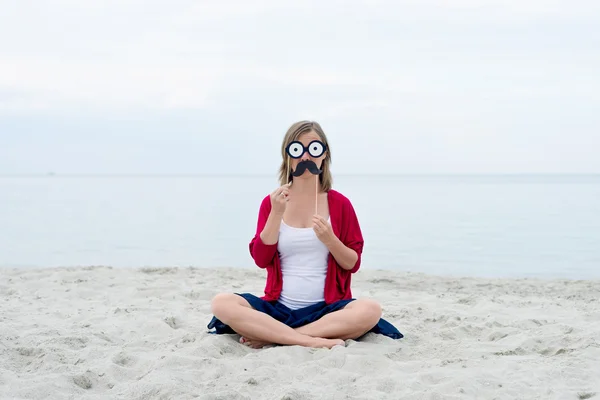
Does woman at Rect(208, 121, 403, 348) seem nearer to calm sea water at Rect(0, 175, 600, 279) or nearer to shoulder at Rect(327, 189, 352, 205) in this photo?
shoulder at Rect(327, 189, 352, 205)

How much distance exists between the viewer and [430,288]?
24.0ft

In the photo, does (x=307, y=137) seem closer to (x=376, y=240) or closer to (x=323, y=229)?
(x=323, y=229)

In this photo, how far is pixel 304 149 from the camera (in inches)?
158

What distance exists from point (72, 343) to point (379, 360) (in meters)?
2.07

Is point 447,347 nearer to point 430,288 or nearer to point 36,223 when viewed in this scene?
point 430,288

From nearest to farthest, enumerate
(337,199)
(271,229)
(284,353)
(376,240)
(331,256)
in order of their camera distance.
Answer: (284,353) → (271,229) → (331,256) → (337,199) → (376,240)

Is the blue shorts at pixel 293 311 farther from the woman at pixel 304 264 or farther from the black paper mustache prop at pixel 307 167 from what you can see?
the black paper mustache prop at pixel 307 167

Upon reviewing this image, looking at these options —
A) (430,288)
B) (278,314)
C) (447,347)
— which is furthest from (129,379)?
(430,288)

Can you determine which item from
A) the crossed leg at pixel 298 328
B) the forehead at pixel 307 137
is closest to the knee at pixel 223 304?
the crossed leg at pixel 298 328

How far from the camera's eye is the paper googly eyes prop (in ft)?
13.1

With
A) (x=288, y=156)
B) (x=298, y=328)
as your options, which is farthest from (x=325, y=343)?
(x=288, y=156)

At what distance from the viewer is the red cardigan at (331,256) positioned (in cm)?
417

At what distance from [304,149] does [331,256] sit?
0.75 meters

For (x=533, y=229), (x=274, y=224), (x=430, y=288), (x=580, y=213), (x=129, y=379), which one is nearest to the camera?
(x=129, y=379)
